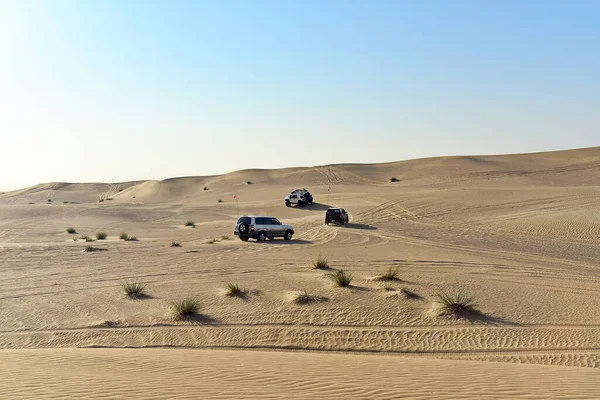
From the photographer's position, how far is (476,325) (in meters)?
13.2

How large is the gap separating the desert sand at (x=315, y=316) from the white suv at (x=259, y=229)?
75cm

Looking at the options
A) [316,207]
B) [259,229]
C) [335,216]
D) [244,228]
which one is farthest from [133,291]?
[316,207]

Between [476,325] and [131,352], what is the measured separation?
7815 mm

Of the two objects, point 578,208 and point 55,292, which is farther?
point 578,208

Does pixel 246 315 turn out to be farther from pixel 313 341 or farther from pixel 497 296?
pixel 497 296

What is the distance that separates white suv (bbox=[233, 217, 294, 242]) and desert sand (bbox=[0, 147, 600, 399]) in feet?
2.46

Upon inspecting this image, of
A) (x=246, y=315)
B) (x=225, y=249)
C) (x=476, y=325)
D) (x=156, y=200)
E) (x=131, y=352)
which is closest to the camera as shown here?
(x=131, y=352)

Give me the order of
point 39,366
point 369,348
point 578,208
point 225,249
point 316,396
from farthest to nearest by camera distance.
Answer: point 578,208 → point 225,249 → point 369,348 → point 39,366 → point 316,396

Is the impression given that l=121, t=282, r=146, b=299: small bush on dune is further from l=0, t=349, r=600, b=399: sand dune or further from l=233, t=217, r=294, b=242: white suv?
l=233, t=217, r=294, b=242: white suv

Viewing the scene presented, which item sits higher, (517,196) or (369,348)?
(517,196)

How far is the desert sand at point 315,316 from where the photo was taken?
805 centimetres

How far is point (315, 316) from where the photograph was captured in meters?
13.9

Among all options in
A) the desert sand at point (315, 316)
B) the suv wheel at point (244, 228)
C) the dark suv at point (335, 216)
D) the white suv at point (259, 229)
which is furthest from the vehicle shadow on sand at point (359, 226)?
the suv wheel at point (244, 228)

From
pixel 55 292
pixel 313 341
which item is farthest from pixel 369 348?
pixel 55 292
